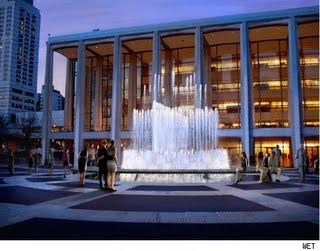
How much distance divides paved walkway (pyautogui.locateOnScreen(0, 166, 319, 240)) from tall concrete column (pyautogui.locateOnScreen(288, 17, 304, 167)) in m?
24.2

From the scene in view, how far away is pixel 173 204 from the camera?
8.02 m

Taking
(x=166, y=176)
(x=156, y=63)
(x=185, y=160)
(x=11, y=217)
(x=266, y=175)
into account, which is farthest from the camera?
(x=156, y=63)

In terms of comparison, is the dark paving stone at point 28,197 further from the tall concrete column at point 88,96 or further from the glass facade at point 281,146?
the tall concrete column at point 88,96

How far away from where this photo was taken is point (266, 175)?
13859 millimetres

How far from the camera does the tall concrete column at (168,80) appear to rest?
41781mm

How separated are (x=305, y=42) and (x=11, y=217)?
4038 cm

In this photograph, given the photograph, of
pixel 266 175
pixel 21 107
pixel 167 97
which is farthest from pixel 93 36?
pixel 21 107

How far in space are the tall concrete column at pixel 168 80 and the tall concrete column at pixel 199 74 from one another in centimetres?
706

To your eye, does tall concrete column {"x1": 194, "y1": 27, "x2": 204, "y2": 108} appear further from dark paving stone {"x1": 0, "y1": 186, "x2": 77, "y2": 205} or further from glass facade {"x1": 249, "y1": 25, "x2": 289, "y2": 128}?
dark paving stone {"x1": 0, "y1": 186, "x2": 77, "y2": 205}

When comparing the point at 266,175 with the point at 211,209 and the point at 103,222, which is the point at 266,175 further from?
the point at 103,222

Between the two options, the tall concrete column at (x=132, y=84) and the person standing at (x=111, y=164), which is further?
the tall concrete column at (x=132, y=84)

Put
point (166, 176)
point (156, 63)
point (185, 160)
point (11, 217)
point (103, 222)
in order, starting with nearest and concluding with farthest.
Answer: point (103, 222)
point (11, 217)
point (166, 176)
point (185, 160)
point (156, 63)

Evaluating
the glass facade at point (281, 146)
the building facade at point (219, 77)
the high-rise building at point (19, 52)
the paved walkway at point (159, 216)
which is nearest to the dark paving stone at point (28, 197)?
the paved walkway at point (159, 216)

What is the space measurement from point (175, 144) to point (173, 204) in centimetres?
2284
